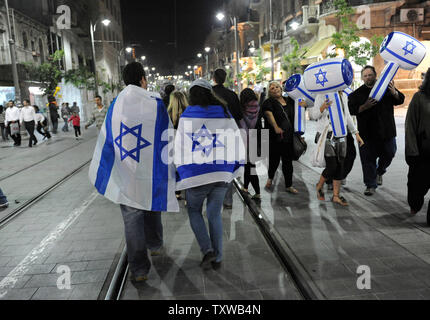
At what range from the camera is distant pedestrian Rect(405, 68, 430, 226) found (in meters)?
4.98

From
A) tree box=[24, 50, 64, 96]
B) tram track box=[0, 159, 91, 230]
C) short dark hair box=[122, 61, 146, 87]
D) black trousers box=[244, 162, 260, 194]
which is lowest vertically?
tram track box=[0, 159, 91, 230]

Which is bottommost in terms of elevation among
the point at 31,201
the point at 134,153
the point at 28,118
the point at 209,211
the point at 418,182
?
the point at 31,201

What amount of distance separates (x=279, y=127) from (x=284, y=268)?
3.05 metres

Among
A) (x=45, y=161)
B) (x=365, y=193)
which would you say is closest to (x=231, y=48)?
(x=45, y=161)

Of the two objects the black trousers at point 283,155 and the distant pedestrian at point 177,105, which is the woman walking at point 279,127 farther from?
the distant pedestrian at point 177,105

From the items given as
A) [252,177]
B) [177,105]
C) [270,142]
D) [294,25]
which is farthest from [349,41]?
[177,105]

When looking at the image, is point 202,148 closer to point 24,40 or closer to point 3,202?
point 3,202

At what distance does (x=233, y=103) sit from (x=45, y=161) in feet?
25.3

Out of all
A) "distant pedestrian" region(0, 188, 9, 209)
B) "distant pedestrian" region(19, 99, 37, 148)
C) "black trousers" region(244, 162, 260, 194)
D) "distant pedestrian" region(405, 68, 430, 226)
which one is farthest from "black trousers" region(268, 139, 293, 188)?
"distant pedestrian" region(19, 99, 37, 148)

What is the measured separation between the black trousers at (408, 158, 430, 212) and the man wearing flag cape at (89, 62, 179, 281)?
3235mm

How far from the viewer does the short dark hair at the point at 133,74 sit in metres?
3.76

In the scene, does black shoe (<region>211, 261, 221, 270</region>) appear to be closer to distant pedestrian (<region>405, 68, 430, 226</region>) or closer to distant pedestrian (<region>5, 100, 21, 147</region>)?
distant pedestrian (<region>405, 68, 430, 226</region>)

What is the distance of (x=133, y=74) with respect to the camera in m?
3.77
